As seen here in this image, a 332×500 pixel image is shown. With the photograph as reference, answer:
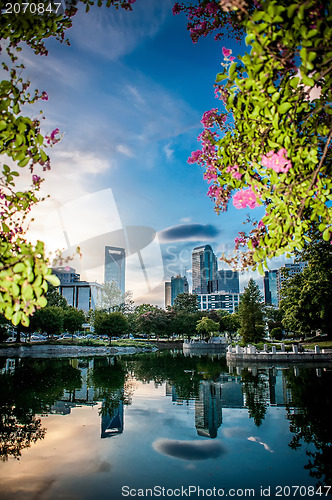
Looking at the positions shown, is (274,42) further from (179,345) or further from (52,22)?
(179,345)

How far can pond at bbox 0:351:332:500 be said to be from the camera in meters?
5.83

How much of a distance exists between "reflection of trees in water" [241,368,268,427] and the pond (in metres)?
0.04

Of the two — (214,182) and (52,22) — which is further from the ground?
(52,22)

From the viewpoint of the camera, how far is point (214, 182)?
503 cm

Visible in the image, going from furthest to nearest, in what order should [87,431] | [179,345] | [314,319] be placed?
[179,345]
[314,319]
[87,431]

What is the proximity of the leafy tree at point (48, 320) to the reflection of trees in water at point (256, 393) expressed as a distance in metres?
32.0

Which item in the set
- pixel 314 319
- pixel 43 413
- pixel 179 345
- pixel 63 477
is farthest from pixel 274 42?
pixel 179 345

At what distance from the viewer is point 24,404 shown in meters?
11.9

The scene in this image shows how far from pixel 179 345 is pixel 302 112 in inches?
2626

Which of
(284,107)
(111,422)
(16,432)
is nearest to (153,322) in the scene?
(111,422)

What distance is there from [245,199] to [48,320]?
45.3 metres

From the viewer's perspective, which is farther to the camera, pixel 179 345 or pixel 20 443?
pixel 179 345

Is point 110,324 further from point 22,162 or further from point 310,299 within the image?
point 22,162

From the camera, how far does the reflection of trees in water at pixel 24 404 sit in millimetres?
8102
